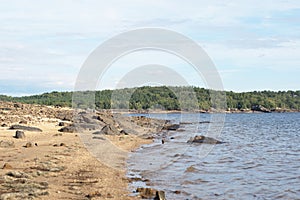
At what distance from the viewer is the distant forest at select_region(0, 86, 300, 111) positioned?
422 ft

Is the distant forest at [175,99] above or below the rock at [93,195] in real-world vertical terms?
above

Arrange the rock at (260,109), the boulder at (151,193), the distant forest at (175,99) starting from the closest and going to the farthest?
the boulder at (151,193)
the distant forest at (175,99)
the rock at (260,109)

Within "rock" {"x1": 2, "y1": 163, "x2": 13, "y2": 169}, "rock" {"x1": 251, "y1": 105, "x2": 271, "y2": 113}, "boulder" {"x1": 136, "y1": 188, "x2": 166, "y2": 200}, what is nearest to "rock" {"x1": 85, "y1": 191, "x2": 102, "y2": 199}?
"boulder" {"x1": 136, "y1": 188, "x2": 166, "y2": 200}

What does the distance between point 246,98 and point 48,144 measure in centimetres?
16974

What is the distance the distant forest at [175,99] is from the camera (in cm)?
12862

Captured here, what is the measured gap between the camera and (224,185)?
17.2 m

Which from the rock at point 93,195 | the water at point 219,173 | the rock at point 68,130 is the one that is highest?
the rock at point 68,130

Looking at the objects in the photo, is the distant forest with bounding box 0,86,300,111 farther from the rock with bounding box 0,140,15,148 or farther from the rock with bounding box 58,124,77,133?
the rock with bounding box 0,140,15,148

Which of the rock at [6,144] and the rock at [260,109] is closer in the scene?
the rock at [6,144]

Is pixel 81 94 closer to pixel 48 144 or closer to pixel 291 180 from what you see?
pixel 48 144

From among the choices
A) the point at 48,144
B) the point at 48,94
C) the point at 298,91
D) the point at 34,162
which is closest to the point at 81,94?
the point at 48,94

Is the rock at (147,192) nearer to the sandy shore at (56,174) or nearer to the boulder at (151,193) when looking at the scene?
the boulder at (151,193)

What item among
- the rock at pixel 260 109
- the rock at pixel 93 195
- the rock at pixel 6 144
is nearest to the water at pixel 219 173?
the rock at pixel 93 195

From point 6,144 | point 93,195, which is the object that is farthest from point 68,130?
point 93,195
